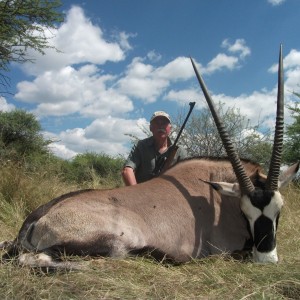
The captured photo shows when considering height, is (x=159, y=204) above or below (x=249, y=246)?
above

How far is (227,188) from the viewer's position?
3.86 metres

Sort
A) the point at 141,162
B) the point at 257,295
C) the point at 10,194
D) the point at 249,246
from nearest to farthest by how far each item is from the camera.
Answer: the point at 257,295 → the point at 249,246 → the point at 141,162 → the point at 10,194

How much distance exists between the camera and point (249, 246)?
376 centimetres

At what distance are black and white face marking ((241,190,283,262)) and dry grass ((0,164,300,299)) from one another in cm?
13

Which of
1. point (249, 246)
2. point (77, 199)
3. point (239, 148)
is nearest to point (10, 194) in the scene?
point (77, 199)

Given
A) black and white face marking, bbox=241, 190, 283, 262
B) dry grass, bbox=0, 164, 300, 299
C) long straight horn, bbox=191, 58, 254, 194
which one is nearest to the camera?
dry grass, bbox=0, 164, 300, 299

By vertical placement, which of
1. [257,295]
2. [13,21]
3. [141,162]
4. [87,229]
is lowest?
[257,295]

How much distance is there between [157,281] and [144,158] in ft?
10.2

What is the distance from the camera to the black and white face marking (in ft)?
11.2

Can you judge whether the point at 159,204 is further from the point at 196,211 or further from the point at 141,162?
the point at 141,162

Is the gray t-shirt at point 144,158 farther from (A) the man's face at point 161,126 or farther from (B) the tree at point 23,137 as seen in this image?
(B) the tree at point 23,137

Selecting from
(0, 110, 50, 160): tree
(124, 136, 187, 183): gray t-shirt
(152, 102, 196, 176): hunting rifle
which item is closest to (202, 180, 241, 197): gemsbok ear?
(152, 102, 196, 176): hunting rifle

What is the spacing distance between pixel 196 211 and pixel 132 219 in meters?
0.60

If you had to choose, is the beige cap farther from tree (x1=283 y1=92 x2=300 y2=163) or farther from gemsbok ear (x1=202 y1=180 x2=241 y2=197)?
tree (x1=283 y1=92 x2=300 y2=163)
